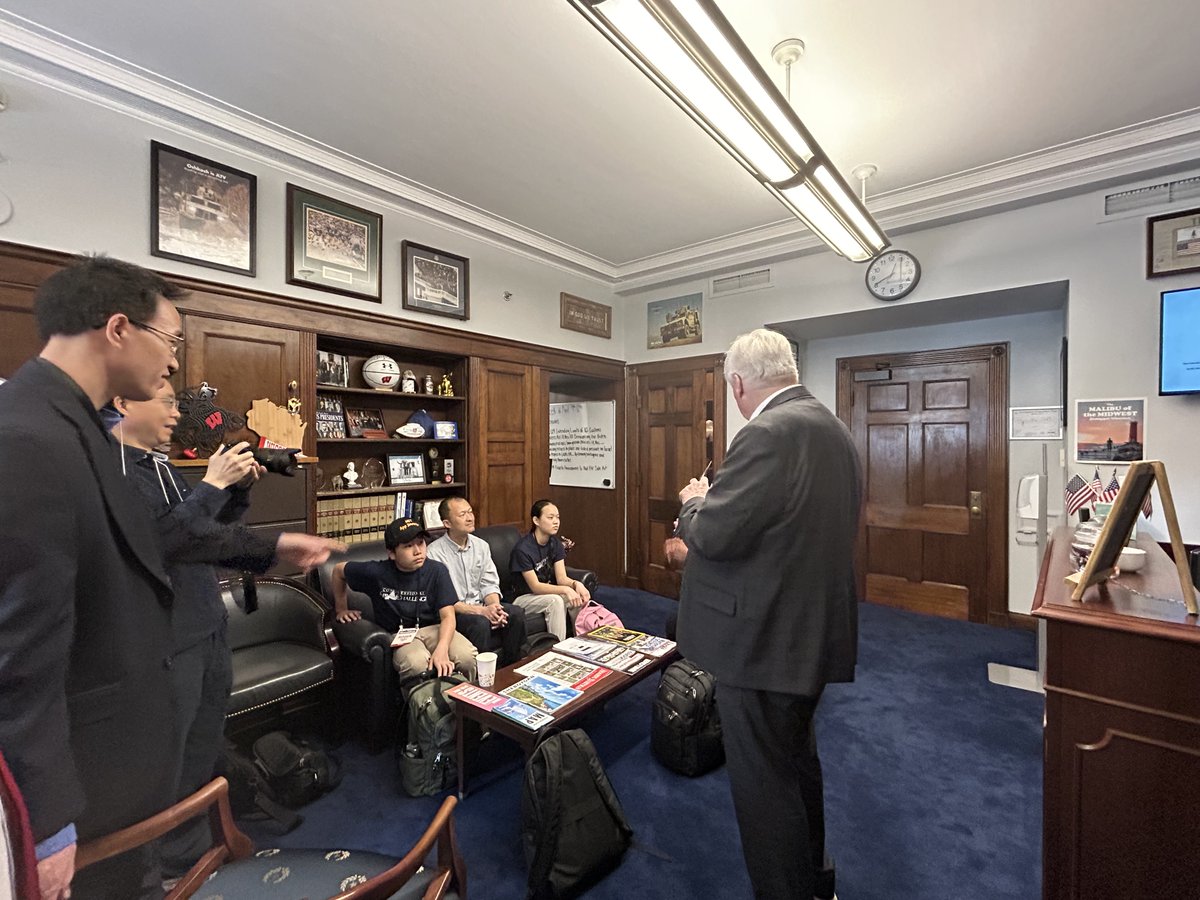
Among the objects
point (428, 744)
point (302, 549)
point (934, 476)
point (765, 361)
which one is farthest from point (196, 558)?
point (934, 476)

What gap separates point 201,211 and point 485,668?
8.92ft

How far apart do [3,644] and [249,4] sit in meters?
2.31

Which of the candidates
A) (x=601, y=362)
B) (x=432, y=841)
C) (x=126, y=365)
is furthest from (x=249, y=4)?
(x=601, y=362)

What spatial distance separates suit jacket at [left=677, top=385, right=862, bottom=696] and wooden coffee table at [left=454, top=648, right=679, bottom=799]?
747mm

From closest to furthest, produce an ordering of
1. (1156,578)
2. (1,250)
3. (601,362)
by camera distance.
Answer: (1156,578), (1,250), (601,362)

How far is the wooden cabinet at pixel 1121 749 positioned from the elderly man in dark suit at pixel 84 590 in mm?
2022

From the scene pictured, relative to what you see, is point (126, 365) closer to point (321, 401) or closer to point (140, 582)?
point (140, 582)

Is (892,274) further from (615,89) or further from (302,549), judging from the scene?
(302,549)

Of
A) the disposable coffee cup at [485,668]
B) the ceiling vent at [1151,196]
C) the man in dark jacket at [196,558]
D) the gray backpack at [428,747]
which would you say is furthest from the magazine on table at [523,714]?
the ceiling vent at [1151,196]

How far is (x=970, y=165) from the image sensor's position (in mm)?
3062

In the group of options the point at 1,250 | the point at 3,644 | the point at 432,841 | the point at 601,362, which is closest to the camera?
the point at 3,644

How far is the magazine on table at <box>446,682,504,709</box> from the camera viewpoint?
79.0 inches

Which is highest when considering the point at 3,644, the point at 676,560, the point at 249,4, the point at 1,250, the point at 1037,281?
the point at 249,4

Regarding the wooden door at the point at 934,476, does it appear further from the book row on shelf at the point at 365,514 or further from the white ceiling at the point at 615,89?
the book row on shelf at the point at 365,514
